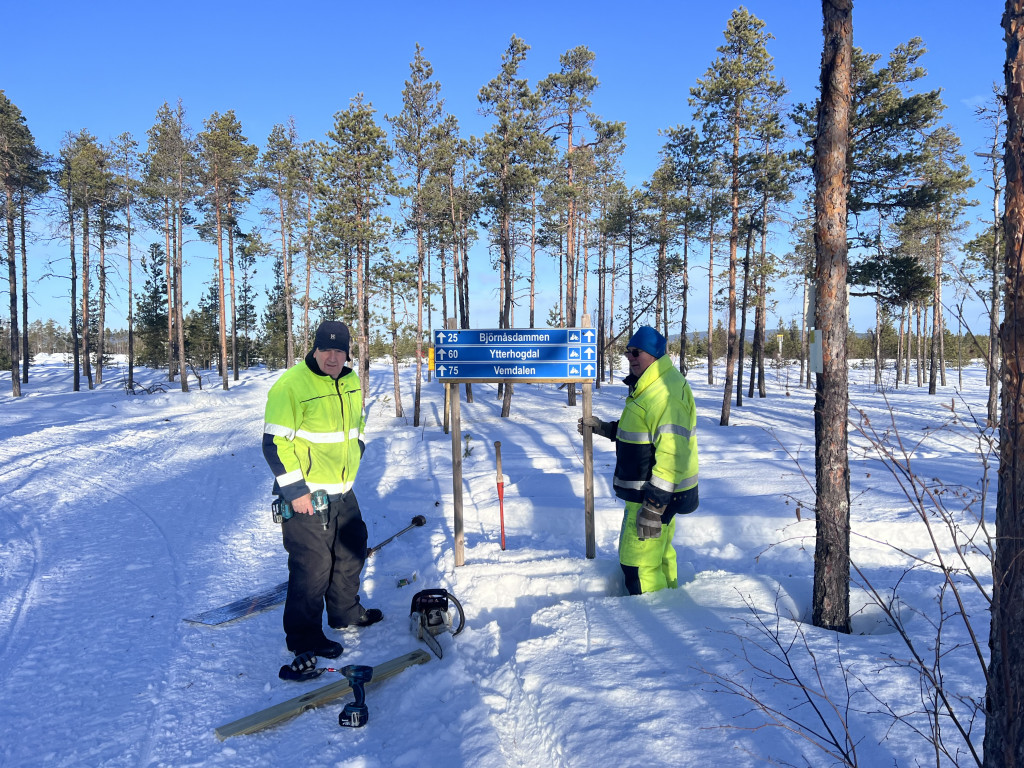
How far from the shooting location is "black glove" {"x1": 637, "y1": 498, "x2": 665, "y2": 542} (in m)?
4.21

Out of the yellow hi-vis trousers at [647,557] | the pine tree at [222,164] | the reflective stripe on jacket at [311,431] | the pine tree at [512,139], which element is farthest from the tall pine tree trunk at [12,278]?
the yellow hi-vis trousers at [647,557]

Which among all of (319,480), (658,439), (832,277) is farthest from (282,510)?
(832,277)

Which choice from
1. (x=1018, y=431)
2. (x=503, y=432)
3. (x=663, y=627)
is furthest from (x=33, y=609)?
(x=503, y=432)

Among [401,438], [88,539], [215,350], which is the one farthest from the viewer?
[215,350]

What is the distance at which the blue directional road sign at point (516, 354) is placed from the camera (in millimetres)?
6180

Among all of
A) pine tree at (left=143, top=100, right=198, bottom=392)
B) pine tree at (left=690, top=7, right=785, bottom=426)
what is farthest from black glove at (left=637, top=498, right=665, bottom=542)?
pine tree at (left=143, top=100, right=198, bottom=392)

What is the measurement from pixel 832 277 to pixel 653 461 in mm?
1856

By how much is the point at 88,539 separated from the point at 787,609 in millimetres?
7584

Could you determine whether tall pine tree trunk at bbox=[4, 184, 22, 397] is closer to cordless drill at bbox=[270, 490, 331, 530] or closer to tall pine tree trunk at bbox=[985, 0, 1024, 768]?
cordless drill at bbox=[270, 490, 331, 530]

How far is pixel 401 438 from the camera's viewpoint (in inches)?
658

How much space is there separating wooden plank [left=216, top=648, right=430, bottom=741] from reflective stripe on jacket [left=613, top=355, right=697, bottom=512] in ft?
6.67

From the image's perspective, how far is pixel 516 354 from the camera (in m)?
6.28

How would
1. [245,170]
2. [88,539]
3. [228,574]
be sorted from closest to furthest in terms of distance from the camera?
[228,574] → [88,539] → [245,170]

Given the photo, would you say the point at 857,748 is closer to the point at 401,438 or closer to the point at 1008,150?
the point at 1008,150
